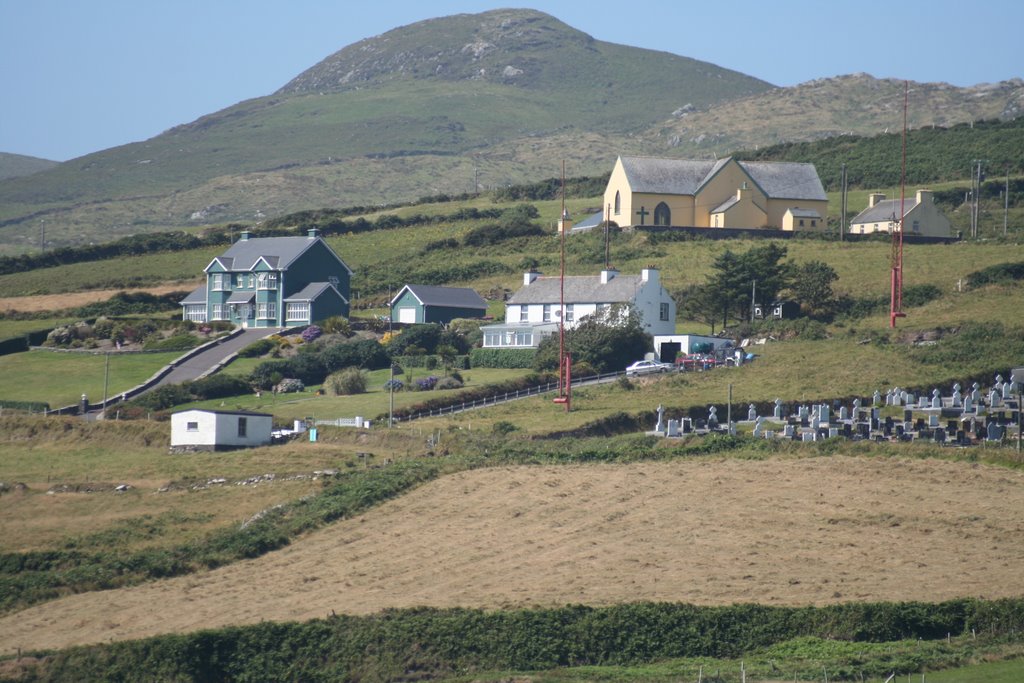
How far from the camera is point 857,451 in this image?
158 ft

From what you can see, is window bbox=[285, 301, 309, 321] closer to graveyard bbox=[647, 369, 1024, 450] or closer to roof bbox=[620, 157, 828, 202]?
roof bbox=[620, 157, 828, 202]

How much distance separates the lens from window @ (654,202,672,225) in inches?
4038

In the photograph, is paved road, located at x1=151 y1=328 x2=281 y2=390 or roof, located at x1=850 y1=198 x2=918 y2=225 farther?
roof, located at x1=850 y1=198 x2=918 y2=225

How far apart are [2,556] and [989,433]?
106 feet

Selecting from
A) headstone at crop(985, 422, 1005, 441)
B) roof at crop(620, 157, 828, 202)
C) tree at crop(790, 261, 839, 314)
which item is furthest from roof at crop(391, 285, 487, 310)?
headstone at crop(985, 422, 1005, 441)

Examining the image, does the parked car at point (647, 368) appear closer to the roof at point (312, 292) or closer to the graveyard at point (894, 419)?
the graveyard at point (894, 419)

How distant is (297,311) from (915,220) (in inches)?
1636

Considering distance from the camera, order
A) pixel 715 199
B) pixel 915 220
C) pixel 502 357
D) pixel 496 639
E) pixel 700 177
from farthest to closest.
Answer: pixel 700 177, pixel 715 199, pixel 915 220, pixel 502 357, pixel 496 639

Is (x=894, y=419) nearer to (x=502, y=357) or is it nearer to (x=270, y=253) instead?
(x=502, y=357)

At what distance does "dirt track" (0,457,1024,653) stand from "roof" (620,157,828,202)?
5780 cm

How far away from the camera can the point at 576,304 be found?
80188 mm

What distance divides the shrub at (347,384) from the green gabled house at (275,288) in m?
18.6

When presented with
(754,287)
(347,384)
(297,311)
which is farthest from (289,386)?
(754,287)

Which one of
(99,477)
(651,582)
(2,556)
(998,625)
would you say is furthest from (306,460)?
(998,625)
